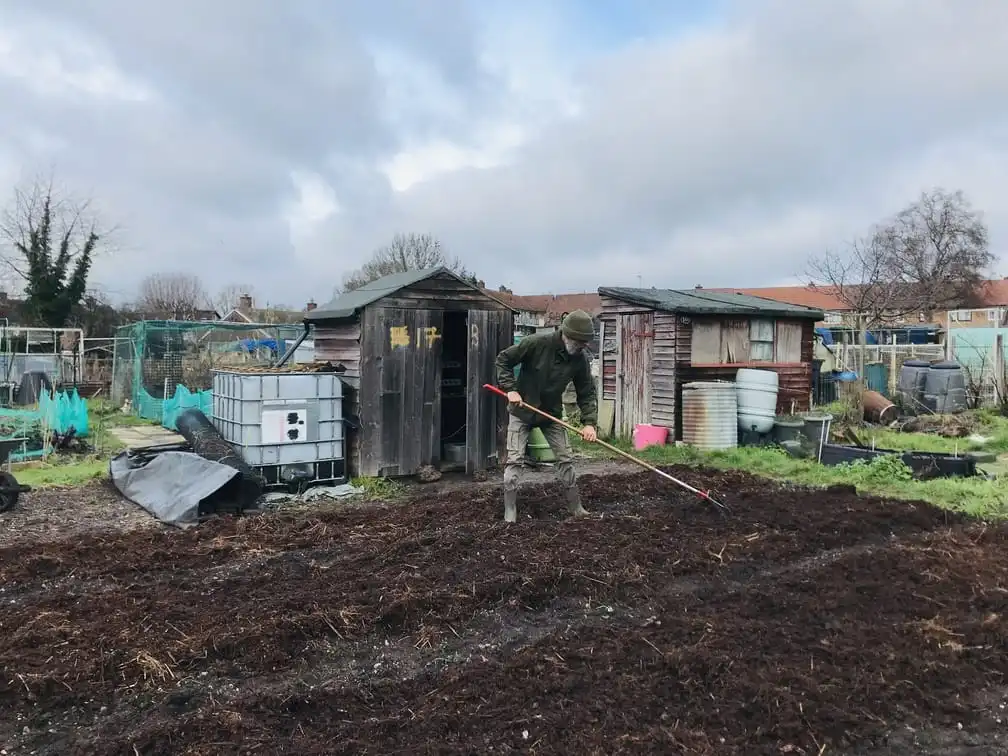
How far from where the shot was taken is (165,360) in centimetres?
1706

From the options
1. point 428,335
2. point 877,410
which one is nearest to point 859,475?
point 428,335

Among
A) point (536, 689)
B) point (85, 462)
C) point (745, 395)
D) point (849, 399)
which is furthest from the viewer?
point (849, 399)

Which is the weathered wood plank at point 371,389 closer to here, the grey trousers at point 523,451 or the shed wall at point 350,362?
the shed wall at point 350,362

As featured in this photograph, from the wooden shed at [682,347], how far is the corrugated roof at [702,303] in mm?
19

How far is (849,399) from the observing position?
13734 mm

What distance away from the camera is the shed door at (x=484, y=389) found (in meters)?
9.46

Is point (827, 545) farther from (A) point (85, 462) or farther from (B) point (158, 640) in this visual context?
(A) point (85, 462)

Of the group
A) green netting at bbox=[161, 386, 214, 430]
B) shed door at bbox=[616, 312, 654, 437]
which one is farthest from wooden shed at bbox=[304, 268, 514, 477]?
green netting at bbox=[161, 386, 214, 430]

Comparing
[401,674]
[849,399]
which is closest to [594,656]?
[401,674]

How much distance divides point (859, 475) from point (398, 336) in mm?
5997

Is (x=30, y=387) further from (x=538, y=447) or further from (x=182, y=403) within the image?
(x=538, y=447)

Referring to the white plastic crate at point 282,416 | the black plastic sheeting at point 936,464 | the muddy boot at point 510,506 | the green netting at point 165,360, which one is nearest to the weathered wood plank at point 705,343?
the black plastic sheeting at point 936,464

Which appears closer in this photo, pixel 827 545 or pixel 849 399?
pixel 827 545

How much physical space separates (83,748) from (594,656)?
2.32 metres
